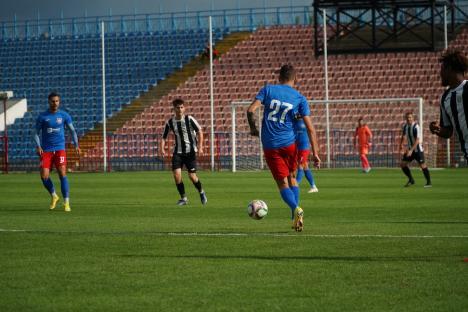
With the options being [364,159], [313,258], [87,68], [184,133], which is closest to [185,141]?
[184,133]

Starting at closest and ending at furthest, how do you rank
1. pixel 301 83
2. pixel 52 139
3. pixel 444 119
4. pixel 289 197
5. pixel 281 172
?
pixel 444 119 → pixel 289 197 → pixel 281 172 → pixel 52 139 → pixel 301 83

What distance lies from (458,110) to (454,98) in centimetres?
13

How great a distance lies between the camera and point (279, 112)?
14.2 metres

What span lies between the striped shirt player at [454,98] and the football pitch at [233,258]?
128 cm

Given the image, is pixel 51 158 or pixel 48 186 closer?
pixel 51 158

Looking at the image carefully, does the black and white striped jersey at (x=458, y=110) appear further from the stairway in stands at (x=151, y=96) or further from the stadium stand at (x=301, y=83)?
the stairway in stands at (x=151, y=96)

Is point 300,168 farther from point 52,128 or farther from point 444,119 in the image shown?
point 444,119

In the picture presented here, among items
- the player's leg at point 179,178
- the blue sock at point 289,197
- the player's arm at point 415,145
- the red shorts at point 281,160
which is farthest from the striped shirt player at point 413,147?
the blue sock at point 289,197

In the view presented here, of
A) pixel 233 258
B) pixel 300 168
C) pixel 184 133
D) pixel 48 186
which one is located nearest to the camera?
pixel 233 258

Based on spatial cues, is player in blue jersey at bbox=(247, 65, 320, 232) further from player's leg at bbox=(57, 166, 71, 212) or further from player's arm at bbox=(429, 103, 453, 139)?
player's leg at bbox=(57, 166, 71, 212)

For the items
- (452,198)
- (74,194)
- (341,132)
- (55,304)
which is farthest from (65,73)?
(55,304)

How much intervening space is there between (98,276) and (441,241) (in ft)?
15.2

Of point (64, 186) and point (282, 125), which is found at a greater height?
point (282, 125)

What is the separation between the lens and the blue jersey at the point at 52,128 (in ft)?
63.9
